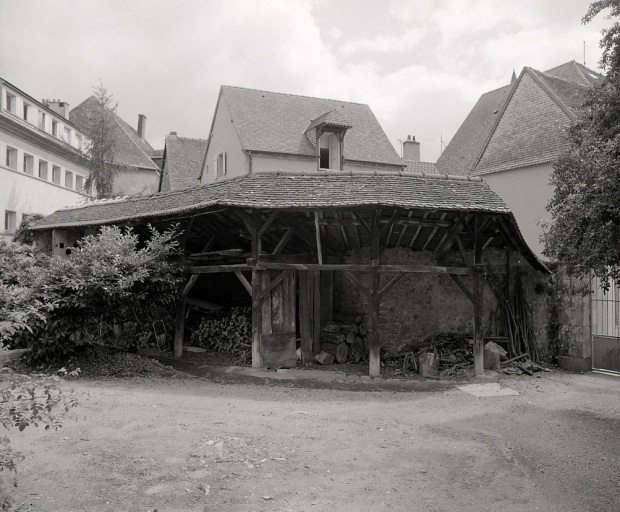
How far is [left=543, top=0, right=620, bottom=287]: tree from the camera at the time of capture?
6.79 m

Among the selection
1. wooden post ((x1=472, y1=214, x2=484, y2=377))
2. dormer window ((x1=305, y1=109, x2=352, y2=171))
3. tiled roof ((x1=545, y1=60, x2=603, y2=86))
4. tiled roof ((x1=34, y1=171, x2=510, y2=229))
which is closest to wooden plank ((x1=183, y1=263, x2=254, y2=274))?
tiled roof ((x1=34, y1=171, x2=510, y2=229))

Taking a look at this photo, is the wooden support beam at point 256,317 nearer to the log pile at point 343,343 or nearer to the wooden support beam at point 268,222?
the wooden support beam at point 268,222

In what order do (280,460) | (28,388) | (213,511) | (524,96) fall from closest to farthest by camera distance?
(28,388) < (213,511) < (280,460) < (524,96)

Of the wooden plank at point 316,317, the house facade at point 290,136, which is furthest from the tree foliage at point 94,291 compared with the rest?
the house facade at point 290,136

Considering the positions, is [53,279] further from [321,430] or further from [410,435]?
[410,435]

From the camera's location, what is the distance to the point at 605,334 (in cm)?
1472

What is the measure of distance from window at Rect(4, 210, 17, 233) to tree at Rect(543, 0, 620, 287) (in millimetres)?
23848

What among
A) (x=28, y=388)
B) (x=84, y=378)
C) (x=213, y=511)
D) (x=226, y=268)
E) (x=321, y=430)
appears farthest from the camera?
(x=226, y=268)

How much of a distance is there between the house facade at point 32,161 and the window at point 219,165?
26.7 feet

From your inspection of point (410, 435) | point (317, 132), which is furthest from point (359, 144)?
point (410, 435)

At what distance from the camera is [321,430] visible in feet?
23.5

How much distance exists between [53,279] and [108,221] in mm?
2795

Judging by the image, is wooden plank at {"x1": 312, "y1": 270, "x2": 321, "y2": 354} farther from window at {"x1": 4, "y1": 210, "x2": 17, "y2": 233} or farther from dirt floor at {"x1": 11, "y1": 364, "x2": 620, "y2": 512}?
window at {"x1": 4, "y1": 210, "x2": 17, "y2": 233}

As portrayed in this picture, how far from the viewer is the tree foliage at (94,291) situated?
1041 cm
